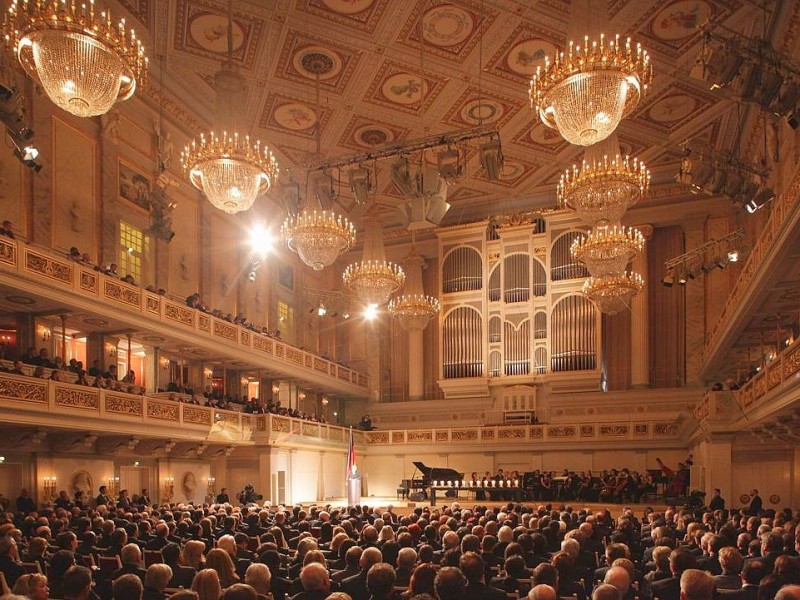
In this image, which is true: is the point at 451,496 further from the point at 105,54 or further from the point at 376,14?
the point at 105,54

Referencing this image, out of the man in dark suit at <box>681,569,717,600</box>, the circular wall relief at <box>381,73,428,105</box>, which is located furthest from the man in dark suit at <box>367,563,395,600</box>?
the circular wall relief at <box>381,73,428,105</box>

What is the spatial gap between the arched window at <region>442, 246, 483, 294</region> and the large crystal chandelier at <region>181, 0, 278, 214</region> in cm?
2010

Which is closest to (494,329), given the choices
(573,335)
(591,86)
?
(573,335)

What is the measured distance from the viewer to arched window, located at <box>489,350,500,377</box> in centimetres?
3034

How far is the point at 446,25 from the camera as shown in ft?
60.6

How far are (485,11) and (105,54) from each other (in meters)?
12.2

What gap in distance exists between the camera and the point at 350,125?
78.7 ft

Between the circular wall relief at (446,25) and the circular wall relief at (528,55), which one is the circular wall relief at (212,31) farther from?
the circular wall relief at (528,55)

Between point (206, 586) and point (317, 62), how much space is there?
17418 millimetres

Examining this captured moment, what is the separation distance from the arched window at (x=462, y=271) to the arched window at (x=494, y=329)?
61.9 inches

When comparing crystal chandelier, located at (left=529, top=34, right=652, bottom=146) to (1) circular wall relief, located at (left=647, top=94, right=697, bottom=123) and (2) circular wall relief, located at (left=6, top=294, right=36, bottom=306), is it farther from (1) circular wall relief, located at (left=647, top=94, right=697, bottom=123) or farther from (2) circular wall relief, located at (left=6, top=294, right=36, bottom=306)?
(1) circular wall relief, located at (left=647, top=94, right=697, bottom=123)

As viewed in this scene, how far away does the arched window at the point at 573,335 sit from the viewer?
2848 cm

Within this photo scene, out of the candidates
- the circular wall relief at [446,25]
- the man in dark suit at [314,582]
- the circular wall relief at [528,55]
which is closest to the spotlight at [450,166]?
the circular wall relief at [446,25]

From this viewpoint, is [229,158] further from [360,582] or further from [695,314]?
[695,314]
